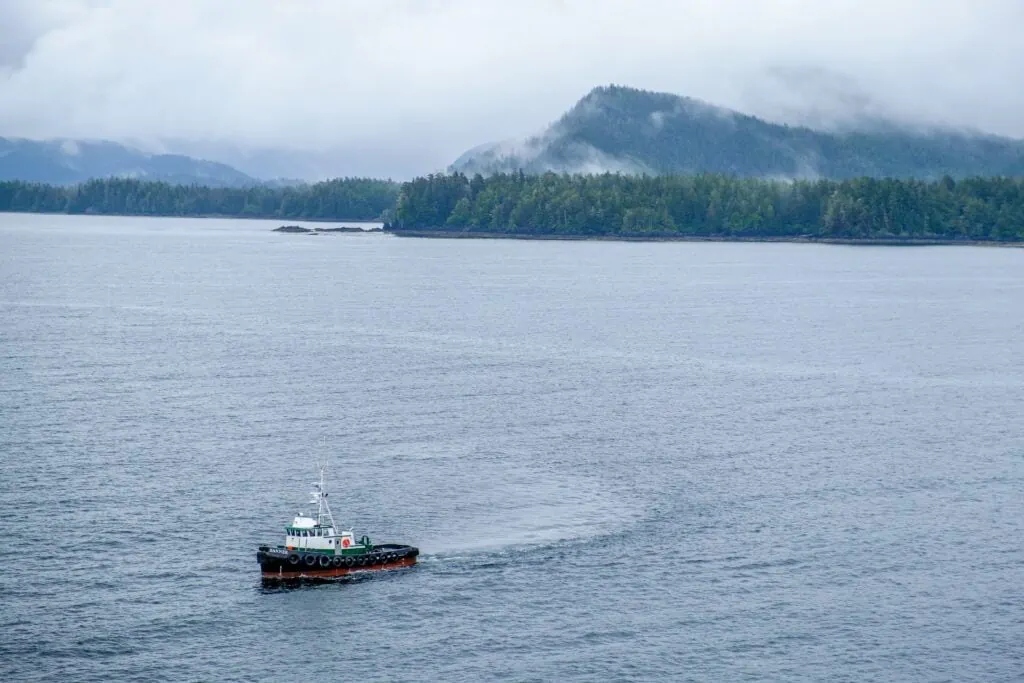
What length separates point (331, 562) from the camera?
81.7 m

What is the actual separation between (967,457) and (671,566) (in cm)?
4211

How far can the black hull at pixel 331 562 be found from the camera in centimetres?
8019

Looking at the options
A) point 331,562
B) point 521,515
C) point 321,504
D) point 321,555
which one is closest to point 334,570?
point 331,562

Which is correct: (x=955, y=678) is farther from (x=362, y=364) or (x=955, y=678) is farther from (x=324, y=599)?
(x=362, y=364)

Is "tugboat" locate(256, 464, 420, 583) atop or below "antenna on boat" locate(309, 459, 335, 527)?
below

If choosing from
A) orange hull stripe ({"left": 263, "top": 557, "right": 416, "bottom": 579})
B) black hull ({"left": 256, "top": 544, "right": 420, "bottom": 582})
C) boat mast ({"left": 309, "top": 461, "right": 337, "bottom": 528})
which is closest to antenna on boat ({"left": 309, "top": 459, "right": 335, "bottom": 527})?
boat mast ({"left": 309, "top": 461, "right": 337, "bottom": 528})

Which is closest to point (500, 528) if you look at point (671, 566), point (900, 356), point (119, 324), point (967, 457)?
point (671, 566)

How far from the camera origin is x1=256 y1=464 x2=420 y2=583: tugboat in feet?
262

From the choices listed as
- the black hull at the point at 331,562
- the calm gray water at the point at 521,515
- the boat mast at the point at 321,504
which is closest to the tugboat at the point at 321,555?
the black hull at the point at 331,562

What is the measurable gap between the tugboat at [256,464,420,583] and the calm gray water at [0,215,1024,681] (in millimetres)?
1370

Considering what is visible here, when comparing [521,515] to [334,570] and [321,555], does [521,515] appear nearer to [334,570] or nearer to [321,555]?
[334,570]

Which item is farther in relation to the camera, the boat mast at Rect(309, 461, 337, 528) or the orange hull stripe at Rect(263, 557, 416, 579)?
the boat mast at Rect(309, 461, 337, 528)

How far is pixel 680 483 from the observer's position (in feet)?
333

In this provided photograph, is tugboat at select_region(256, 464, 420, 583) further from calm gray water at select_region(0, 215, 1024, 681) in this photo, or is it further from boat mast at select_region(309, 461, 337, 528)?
calm gray water at select_region(0, 215, 1024, 681)
